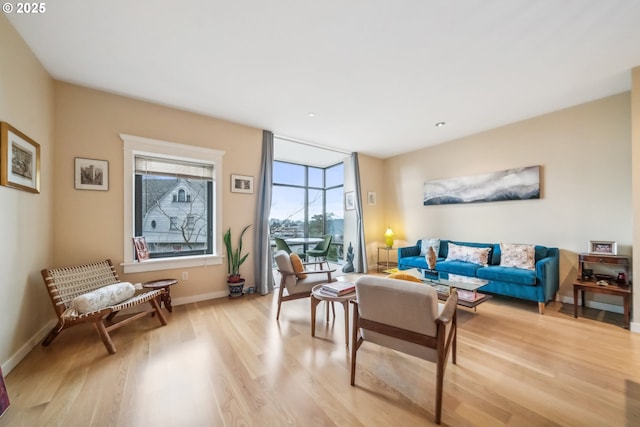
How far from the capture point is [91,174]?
9.30 ft

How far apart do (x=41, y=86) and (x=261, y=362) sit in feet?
11.1

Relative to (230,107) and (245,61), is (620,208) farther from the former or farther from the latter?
(230,107)

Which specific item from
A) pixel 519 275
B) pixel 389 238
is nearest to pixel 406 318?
pixel 519 275

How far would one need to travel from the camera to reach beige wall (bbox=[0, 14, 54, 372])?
1.85 meters

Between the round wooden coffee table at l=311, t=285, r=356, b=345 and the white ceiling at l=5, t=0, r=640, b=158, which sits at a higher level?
the white ceiling at l=5, t=0, r=640, b=158

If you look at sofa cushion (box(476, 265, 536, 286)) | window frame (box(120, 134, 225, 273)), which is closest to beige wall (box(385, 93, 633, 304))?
sofa cushion (box(476, 265, 536, 286))

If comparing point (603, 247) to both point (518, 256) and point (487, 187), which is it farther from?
point (487, 187)

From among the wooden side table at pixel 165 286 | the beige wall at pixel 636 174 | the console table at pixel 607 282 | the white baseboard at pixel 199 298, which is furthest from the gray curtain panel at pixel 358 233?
the beige wall at pixel 636 174

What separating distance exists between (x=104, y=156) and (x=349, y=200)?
171 inches

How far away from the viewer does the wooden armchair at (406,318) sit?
1.40 m

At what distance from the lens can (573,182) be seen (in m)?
3.36

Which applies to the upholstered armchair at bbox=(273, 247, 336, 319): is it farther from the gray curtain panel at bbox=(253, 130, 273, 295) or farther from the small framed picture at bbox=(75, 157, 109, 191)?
the small framed picture at bbox=(75, 157, 109, 191)

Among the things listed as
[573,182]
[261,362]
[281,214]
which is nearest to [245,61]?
[261,362]

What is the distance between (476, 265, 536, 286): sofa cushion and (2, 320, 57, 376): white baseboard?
496cm
